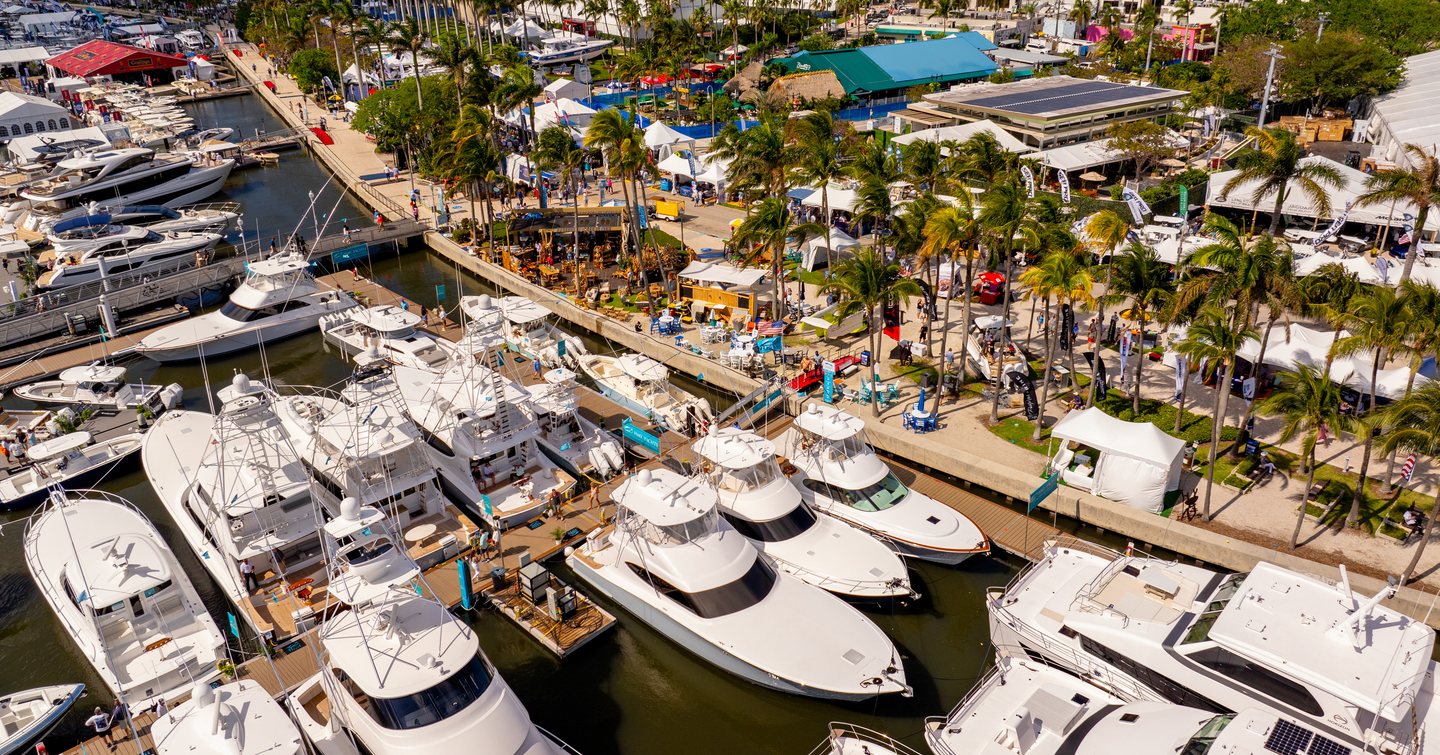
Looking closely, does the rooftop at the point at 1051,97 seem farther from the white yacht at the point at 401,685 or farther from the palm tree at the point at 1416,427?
the white yacht at the point at 401,685

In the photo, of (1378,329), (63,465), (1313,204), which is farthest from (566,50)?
(1378,329)

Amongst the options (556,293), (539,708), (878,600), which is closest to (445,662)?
(539,708)

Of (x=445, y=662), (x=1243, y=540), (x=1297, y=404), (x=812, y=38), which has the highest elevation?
(x=812, y=38)

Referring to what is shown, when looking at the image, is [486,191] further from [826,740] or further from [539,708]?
[826,740]

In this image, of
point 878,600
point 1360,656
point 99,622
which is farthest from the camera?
point 878,600

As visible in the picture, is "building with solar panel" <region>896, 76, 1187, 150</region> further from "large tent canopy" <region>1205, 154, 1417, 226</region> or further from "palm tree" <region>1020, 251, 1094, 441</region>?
"palm tree" <region>1020, 251, 1094, 441</region>

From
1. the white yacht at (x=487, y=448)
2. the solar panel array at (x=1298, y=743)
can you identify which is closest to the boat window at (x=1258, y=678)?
the solar panel array at (x=1298, y=743)
